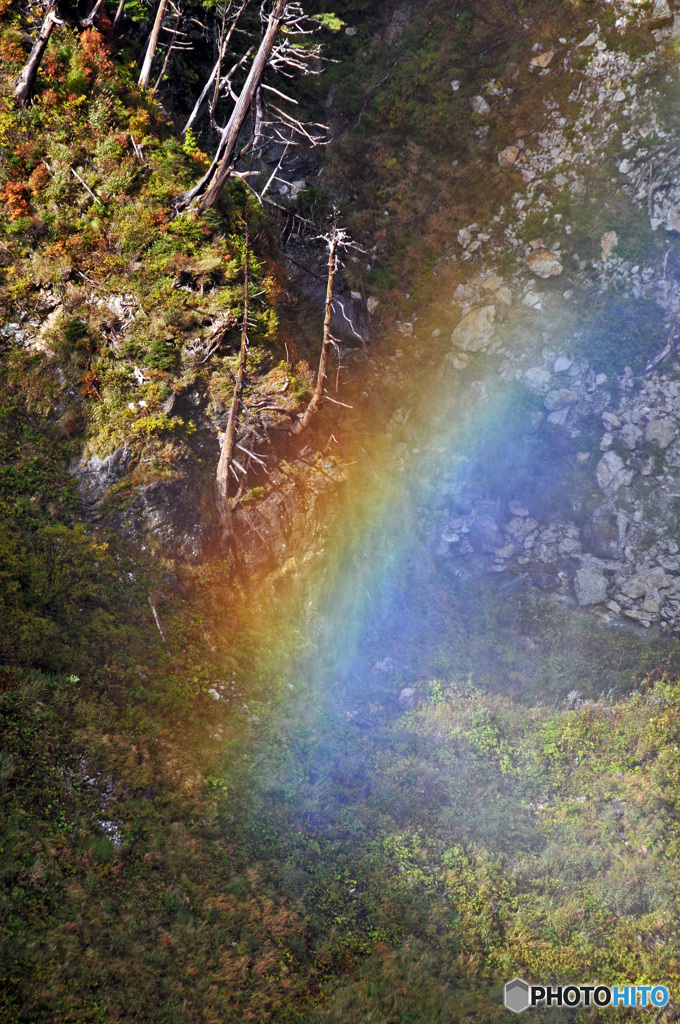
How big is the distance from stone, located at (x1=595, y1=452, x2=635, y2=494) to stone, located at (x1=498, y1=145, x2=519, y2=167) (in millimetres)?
9369

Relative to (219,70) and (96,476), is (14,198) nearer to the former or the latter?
(219,70)

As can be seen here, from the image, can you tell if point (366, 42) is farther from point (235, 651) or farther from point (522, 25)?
point (235, 651)

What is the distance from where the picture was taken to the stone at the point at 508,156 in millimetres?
17016

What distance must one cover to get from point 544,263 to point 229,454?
36.1 feet

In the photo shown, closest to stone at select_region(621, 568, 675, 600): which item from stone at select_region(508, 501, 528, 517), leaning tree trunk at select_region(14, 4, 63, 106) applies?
stone at select_region(508, 501, 528, 517)

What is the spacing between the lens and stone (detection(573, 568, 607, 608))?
15.4 m

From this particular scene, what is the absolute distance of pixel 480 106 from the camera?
683 inches

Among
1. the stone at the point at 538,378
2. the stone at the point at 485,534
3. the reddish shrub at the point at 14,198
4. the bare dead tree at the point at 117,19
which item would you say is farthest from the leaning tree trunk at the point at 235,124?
the stone at the point at 485,534

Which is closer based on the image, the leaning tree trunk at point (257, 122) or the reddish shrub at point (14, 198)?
the reddish shrub at point (14, 198)

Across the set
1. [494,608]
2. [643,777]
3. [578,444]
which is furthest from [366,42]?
[643,777]

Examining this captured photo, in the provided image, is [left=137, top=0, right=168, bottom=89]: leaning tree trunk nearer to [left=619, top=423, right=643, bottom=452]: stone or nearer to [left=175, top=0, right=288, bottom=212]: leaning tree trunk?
[left=175, top=0, right=288, bottom=212]: leaning tree trunk

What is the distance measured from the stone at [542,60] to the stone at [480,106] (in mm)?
1638

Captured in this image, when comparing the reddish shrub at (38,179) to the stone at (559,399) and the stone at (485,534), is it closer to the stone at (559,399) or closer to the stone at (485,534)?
the stone at (485,534)

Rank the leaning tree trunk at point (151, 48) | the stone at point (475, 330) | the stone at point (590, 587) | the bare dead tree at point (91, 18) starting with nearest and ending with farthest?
the bare dead tree at point (91, 18), the leaning tree trunk at point (151, 48), the stone at point (590, 587), the stone at point (475, 330)
